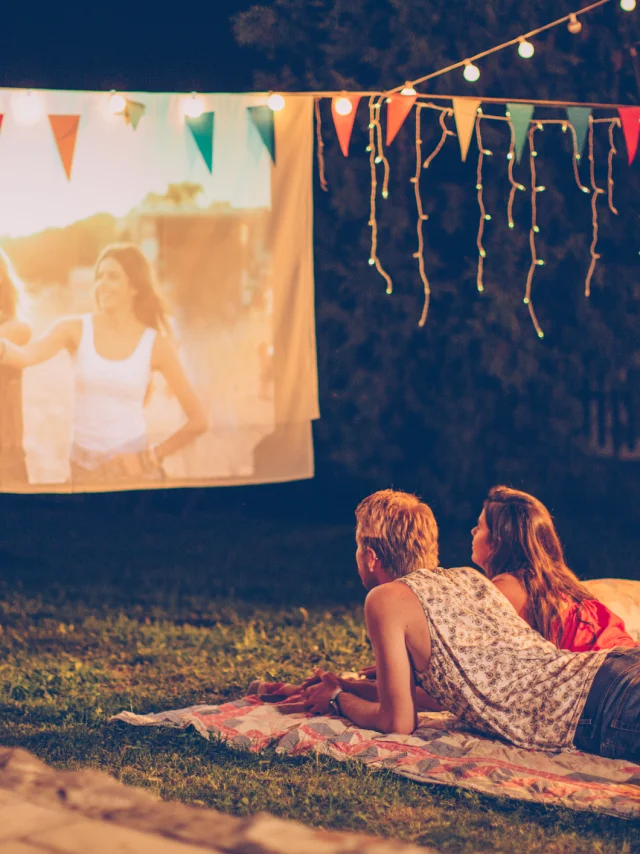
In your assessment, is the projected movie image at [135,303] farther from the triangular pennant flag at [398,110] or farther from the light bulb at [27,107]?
the triangular pennant flag at [398,110]

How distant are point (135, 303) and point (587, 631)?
9.83ft

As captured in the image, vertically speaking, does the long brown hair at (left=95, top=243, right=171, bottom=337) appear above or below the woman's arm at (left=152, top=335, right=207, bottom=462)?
above

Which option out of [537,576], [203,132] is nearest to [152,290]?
[203,132]

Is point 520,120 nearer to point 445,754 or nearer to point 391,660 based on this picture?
point 391,660

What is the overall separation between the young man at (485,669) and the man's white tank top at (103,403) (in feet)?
7.36

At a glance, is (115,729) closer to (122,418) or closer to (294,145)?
(122,418)

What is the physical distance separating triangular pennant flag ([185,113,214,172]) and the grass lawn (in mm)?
2710

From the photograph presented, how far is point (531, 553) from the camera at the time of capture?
Answer: 4691 millimetres

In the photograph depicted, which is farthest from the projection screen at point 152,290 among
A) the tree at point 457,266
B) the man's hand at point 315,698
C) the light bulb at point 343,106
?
the tree at point 457,266

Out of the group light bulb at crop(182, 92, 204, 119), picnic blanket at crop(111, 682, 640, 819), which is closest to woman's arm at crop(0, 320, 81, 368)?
light bulb at crop(182, 92, 204, 119)

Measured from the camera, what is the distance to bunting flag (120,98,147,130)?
246 inches

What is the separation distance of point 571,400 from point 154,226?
6573mm

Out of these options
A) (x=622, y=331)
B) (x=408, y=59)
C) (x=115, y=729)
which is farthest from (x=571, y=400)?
(x=115, y=729)

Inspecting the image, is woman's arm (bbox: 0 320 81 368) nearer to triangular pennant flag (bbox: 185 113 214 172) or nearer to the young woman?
triangular pennant flag (bbox: 185 113 214 172)
